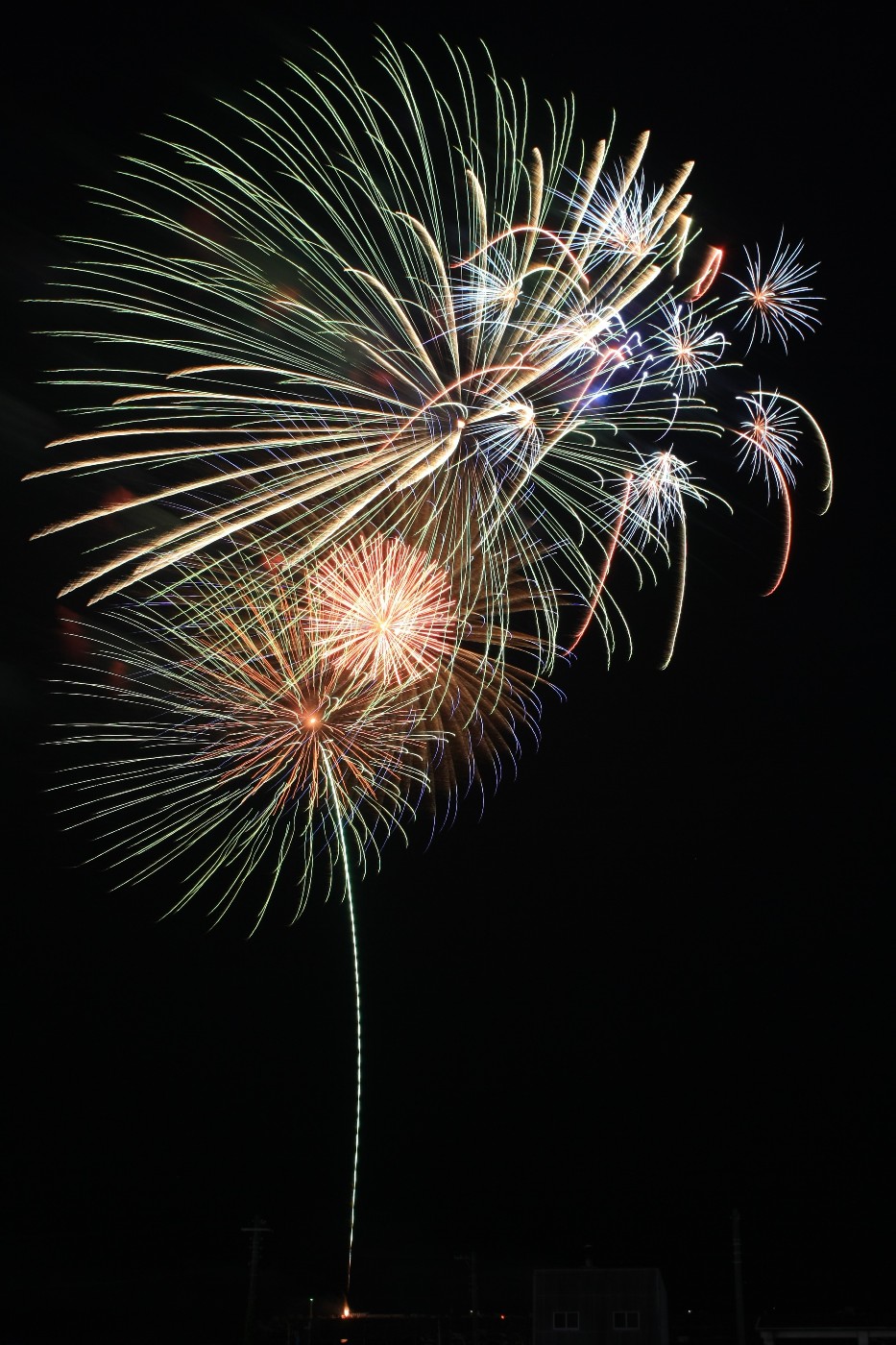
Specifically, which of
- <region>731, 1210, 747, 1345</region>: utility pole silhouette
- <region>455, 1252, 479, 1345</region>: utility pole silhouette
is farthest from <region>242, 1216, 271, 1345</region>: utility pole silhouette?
<region>731, 1210, 747, 1345</region>: utility pole silhouette

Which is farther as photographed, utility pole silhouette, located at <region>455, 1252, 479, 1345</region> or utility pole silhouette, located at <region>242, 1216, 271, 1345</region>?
utility pole silhouette, located at <region>455, 1252, 479, 1345</region>

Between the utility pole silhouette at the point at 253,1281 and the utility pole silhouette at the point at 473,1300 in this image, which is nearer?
the utility pole silhouette at the point at 253,1281

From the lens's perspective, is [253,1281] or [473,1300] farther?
[473,1300]

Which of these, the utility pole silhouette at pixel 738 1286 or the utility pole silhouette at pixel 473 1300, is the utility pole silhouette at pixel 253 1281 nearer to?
the utility pole silhouette at pixel 473 1300

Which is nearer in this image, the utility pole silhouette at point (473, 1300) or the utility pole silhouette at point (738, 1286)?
the utility pole silhouette at point (738, 1286)

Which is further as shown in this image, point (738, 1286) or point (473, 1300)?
point (473, 1300)

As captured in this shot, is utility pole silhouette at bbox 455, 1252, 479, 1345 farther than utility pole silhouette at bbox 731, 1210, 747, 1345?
Yes

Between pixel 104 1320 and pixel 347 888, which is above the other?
pixel 347 888

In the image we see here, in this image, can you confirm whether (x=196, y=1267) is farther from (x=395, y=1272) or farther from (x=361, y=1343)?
(x=361, y=1343)

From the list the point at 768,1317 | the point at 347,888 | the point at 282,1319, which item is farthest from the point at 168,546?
the point at 282,1319

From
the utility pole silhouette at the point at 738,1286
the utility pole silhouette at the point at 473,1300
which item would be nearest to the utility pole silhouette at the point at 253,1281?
the utility pole silhouette at the point at 473,1300

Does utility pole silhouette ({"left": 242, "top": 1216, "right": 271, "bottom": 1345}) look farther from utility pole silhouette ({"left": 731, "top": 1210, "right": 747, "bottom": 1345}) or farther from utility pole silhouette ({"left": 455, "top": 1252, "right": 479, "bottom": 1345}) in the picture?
utility pole silhouette ({"left": 731, "top": 1210, "right": 747, "bottom": 1345})
